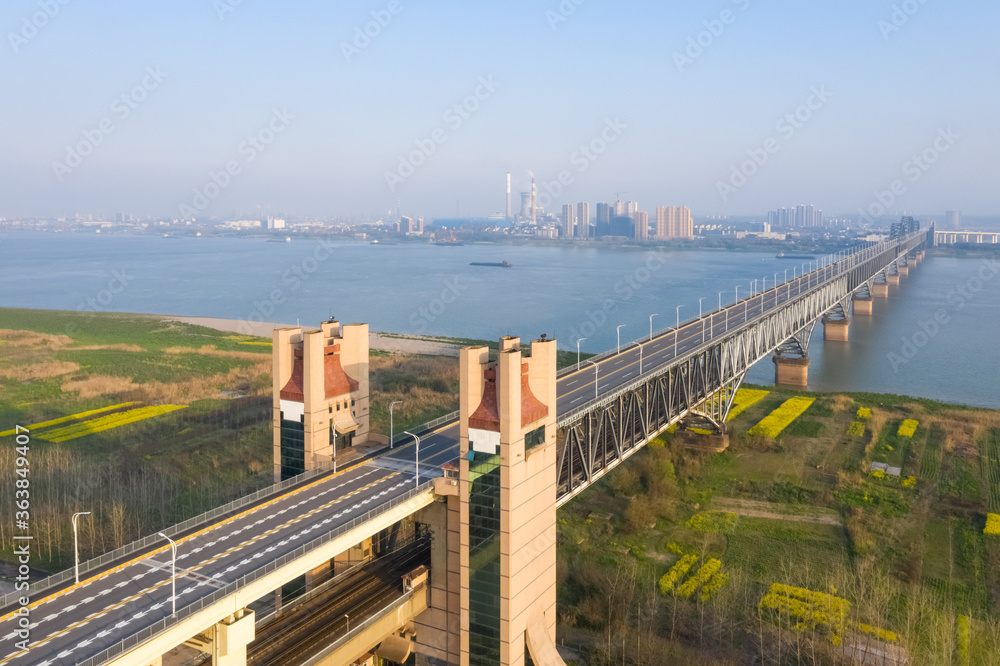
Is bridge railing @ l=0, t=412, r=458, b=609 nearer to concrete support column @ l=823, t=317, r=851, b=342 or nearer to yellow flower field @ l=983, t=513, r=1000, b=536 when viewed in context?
yellow flower field @ l=983, t=513, r=1000, b=536

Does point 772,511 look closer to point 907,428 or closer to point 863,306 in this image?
point 907,428

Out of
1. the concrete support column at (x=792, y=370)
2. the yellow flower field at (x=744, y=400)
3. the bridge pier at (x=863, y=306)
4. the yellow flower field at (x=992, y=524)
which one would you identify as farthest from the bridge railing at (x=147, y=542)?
the bridge pier at (x=863, y=306)

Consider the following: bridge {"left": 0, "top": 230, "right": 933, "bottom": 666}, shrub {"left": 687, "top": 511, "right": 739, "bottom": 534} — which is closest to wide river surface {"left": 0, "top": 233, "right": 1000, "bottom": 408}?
shrub {"left": 687, "top": 511, "right": 739, "bottom": 534}

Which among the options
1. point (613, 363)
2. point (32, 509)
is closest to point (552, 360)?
point (613, 363)

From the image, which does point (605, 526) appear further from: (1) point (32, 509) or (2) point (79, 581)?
(1) point (32, 509)

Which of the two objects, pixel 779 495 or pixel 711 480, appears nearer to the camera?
pixel 779 495

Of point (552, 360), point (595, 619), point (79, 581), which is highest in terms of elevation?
A: point (552, 360)
